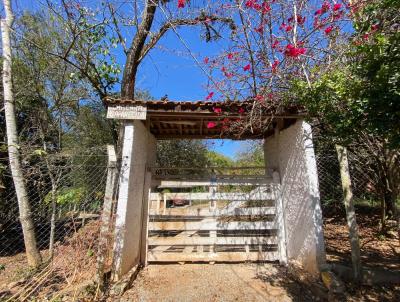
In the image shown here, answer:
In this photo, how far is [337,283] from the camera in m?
3.58

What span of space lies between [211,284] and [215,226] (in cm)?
117

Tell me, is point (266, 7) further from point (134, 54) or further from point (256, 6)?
point (134, 54)

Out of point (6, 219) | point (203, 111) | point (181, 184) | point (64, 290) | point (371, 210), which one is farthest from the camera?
point (371, 210)

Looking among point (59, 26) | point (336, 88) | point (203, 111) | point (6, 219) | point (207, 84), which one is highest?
point (59, 26)

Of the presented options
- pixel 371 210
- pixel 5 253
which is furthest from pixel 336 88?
pixel 5 253

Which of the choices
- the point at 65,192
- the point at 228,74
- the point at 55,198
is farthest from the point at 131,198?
the point at 228,74

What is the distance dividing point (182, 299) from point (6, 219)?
18.0ft

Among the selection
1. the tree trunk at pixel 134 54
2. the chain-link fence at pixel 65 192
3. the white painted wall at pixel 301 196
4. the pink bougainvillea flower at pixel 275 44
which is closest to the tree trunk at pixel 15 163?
the chain-link fence at pixel 65 192

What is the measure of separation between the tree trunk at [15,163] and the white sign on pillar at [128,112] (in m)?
1.70

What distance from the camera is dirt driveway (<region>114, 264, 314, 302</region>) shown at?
3.89 metres

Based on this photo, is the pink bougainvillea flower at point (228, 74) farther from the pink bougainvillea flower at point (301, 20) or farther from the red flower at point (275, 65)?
the pink bougainvillea flower at point (301, 20)

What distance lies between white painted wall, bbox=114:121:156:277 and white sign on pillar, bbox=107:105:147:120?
173mm

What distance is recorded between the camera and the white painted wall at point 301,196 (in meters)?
4.30

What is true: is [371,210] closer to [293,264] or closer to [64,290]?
[293,264]
